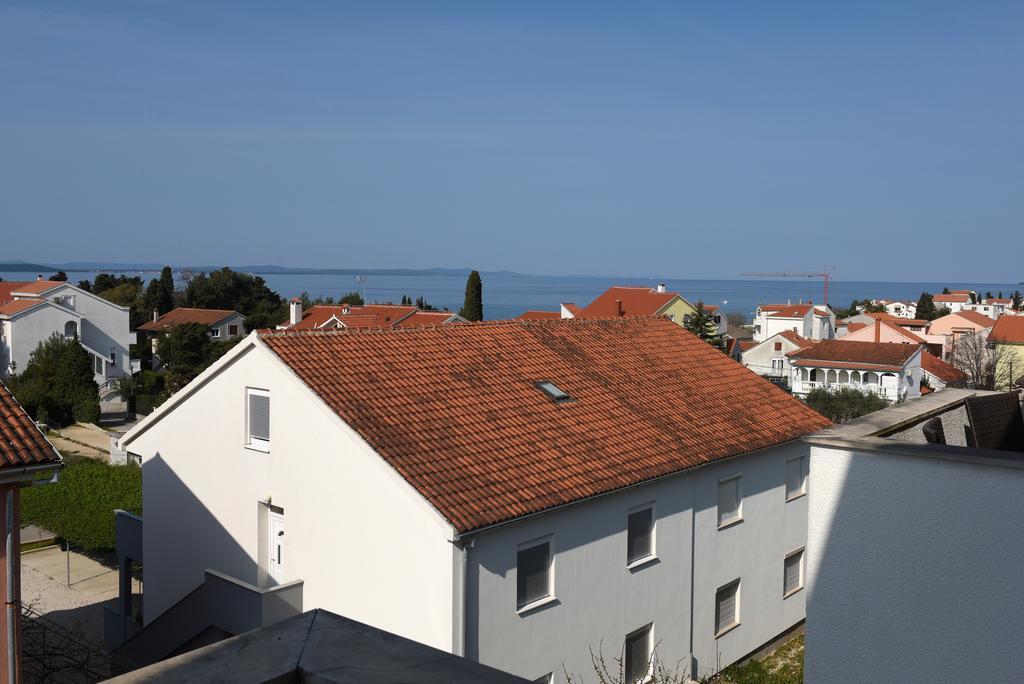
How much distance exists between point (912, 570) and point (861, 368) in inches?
2331

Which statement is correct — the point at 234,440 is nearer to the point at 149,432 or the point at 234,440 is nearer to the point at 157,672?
the point at 149,432

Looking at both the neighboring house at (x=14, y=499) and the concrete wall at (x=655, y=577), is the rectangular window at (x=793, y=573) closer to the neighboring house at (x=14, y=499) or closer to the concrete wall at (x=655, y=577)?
the concrete wall at (x=655, y=577)

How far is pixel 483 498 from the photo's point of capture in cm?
1238

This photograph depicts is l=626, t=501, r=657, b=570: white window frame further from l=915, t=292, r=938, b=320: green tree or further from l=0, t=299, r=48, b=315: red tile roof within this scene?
l=915, t=292, r=938, b=320: green tree

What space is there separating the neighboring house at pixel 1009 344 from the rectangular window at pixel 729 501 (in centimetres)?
5464

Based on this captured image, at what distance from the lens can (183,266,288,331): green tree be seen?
333ft

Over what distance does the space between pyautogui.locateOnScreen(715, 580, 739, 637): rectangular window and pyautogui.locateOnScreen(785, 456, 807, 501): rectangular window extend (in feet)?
7.90

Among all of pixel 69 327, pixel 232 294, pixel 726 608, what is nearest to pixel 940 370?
pixel 726 608

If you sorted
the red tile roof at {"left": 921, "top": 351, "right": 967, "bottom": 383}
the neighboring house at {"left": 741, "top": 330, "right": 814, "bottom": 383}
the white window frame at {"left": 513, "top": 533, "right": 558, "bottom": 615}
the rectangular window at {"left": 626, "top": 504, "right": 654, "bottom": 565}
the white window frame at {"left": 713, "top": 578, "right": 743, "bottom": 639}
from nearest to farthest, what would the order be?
the white window frame at {"left": 513, "top": 533, "right": 558, "bottom": 615} → the rectangular window at {"left": 626, "top": 504, "right": 654, "bottom": 565} → the white window frame at {"left": 713, "top": 578, "right": 743, "bottom": 639} → the red tile roof at {"left": 921, "top": 351, "right": 967, "bottom": 383} → the neighboring house at {"left": 741, "top": 330, "right": 814, "bottom": 383}

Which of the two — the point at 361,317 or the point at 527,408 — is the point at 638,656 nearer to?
the point at 527,408

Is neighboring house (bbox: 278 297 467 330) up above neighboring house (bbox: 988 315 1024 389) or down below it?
above

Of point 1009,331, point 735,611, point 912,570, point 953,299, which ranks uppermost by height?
point 912,570

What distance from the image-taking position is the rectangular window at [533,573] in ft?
41.8

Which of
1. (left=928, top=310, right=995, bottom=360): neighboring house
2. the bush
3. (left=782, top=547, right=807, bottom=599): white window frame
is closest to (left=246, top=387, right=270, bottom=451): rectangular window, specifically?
the bush
